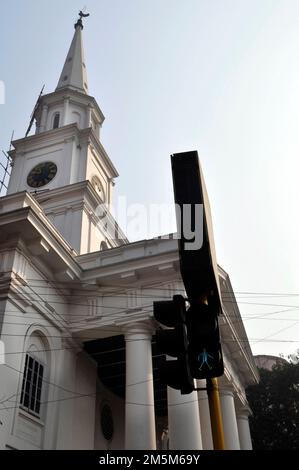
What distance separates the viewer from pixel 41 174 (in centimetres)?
2638

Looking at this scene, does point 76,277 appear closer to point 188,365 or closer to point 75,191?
point 75,191

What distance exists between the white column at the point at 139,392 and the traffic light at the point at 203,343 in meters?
10.8

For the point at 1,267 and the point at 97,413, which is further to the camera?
the point at 97,413

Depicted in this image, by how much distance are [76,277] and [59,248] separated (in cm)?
148

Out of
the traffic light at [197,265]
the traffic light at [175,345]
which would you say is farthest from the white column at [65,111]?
the traffic light at [197,265]

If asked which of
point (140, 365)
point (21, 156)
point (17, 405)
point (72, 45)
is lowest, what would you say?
point (17, 405)

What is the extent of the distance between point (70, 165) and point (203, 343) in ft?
74.6

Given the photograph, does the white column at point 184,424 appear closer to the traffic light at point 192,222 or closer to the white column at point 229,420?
the white column at point 229,420

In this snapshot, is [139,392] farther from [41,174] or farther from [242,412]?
[41,174]

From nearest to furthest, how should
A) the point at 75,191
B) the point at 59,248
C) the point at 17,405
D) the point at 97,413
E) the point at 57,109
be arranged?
the point at 17,405 → the point at 59,248 → the point at 97,413 → the point at 75,191 → the point at 57,109

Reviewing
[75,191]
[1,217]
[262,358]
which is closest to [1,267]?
[1,217]

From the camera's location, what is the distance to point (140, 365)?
15.2m

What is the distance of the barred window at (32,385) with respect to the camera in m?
14.0

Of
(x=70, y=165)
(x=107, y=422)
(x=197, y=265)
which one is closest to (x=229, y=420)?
(x=107, y=422)
